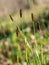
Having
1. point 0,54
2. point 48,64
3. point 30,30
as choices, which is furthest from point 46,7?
point 48,64

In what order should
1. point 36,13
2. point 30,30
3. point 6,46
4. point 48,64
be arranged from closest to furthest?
point 48,64 → point 6,46 → point 30,30 → point 36,13

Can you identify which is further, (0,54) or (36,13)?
(36,13)

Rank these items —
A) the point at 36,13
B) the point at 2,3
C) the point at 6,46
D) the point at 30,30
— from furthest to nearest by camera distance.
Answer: the point at 2,3, the point at 36,13, the point at 30,30, the point at 6,46

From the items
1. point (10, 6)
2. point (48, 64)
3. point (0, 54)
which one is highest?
point (48, 64)

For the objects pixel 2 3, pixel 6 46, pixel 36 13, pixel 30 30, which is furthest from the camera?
pixel 2 3

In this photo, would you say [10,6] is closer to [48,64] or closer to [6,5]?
[6,5]

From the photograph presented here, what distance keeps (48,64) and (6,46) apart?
54.5 inches

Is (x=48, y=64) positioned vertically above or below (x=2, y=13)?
above

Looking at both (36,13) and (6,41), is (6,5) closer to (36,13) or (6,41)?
(36,13)

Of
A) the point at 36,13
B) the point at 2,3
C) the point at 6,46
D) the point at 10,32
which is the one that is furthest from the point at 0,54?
the point at 2,3

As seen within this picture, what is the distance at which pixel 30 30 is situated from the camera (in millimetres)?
6227

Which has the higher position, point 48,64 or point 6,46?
point 48,64

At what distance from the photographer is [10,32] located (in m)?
6.25

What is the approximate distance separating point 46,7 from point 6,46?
2482 mm
